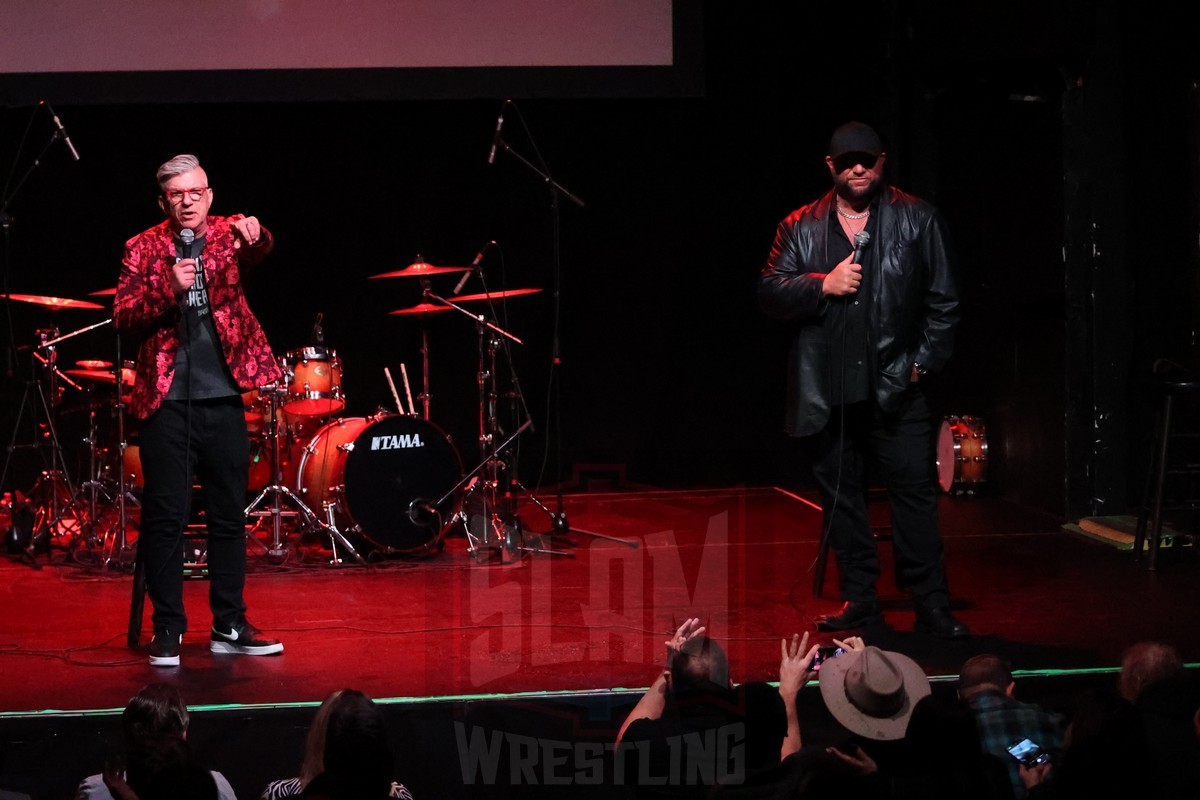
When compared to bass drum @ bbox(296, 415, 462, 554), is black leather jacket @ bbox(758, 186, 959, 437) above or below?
above

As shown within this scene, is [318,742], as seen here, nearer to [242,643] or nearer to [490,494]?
[242,643]

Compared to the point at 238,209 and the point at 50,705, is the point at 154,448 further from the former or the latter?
the point at 238,209

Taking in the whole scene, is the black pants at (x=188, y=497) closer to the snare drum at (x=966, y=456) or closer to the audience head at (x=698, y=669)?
the audience head at (x=698, y=669)

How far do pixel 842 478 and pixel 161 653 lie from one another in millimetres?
2379

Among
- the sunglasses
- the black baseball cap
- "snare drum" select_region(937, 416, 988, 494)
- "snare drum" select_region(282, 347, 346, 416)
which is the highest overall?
the black baseball cap

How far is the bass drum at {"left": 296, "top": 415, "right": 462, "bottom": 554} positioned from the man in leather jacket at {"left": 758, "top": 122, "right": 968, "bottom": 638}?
Result: 2.59 metres

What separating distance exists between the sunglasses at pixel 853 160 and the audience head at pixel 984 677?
6.37 feet

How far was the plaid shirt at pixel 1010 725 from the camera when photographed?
2.78 m

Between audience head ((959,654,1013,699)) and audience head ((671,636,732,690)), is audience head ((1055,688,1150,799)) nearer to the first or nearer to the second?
audience head ((959,654,1013,699))

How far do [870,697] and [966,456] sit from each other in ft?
18.3

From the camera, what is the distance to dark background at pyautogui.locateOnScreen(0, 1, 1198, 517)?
8133 millimetres

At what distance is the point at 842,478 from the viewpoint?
4.59 metres

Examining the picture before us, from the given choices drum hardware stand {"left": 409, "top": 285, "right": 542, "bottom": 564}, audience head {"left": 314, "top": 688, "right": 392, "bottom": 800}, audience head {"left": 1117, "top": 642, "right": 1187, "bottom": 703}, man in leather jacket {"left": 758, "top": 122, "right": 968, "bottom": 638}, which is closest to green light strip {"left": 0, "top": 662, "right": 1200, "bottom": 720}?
man in leather jacket {"left": 758, "top": 122, "right": 968, "bottom": 638}

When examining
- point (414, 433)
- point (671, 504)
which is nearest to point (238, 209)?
point (414, 433)
